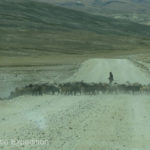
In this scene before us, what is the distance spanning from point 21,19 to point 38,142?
108m

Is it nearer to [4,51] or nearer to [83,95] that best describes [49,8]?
[4,51]

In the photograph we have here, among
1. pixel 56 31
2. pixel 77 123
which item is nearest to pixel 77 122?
pixel 77 123

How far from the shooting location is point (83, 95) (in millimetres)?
23344

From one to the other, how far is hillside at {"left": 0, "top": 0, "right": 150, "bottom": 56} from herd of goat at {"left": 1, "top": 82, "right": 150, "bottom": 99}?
46.3 meters

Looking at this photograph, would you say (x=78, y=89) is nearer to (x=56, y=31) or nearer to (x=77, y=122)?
(x=77, y=122)

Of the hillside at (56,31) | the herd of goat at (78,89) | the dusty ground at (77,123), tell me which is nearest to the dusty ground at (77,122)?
the dusty ground at (77,123)

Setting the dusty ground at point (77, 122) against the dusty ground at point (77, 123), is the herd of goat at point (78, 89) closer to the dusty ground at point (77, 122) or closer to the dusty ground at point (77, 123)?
the dusty ground at point (77, 122)

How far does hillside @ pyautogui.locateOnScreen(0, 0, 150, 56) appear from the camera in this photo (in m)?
84.1

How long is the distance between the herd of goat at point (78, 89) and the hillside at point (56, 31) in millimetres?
46251

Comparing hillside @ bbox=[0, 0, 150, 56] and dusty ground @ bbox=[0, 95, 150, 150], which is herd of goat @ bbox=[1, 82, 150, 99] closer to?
dusty ground @ bbox=[0, 95, 150, 150]

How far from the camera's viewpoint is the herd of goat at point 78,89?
23875 millimetres

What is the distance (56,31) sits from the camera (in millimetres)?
108938

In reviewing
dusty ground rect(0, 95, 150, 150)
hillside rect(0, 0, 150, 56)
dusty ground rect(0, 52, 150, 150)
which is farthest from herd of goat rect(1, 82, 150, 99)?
hillside rect(0, 0, 150, 56)

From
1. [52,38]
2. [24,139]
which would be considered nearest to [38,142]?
[24,139]
